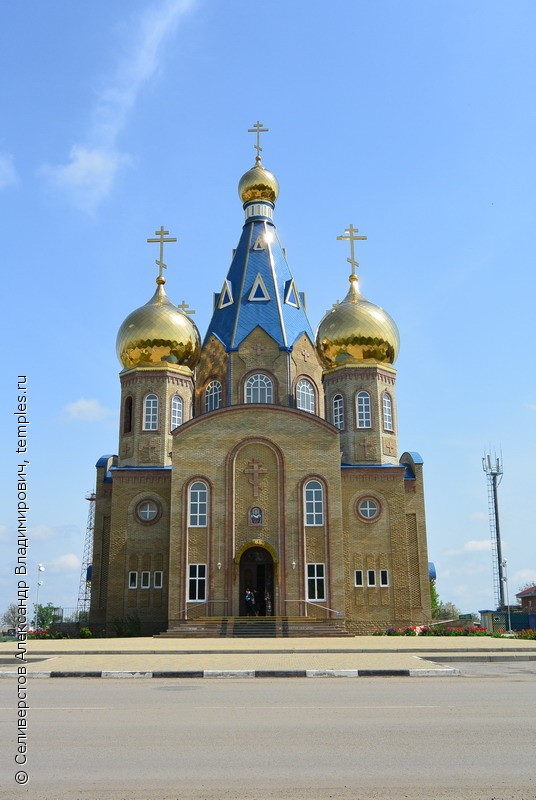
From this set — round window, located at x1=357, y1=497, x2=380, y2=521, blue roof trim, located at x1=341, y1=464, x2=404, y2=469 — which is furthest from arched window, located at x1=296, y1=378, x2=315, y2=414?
round window, located at x1=357, y1=497, x2=380, y2=521

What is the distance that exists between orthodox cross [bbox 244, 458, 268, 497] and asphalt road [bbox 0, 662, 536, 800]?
55.6 ft

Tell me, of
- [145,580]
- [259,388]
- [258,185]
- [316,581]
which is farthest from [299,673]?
[258,185]

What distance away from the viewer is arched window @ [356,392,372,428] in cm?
3072

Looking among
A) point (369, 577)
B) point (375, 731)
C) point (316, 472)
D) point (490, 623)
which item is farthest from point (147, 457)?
point (375, 731)

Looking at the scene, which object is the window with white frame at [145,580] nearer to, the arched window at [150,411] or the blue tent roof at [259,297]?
the arched window at [150,411]

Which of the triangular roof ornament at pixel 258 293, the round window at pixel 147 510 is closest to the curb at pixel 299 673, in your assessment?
the round window at pixel 147 510

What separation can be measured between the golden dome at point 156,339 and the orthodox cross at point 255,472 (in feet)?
22.5

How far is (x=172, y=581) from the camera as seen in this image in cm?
2575

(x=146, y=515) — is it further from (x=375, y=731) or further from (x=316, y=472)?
(x=375, y=731)

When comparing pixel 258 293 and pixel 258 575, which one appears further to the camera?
pixel 258 293

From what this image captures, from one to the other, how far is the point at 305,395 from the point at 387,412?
343cm

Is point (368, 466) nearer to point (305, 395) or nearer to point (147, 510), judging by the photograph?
point (305, 395)

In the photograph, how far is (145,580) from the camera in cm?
2869

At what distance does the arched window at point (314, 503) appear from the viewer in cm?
2645
